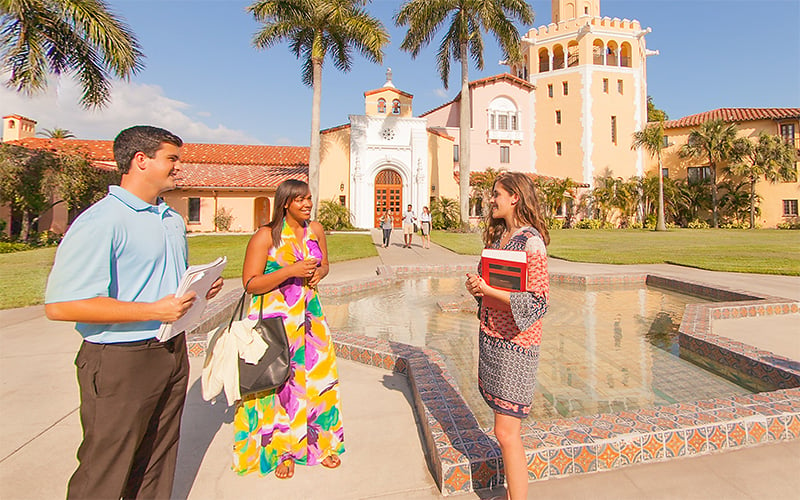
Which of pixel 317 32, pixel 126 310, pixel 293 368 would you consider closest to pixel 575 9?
pixel 317 32

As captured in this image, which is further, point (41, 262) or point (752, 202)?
point (752, 202)

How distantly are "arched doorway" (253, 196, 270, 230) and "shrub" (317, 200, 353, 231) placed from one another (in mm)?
4896

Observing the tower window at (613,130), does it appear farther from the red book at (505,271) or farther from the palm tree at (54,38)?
the red book at (505,271)

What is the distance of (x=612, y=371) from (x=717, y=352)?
1182 millimetres

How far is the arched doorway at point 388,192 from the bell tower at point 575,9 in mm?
23220

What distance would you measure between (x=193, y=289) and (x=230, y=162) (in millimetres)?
31924

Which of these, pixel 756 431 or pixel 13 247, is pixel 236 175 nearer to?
pixel 13 247

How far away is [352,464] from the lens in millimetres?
2629

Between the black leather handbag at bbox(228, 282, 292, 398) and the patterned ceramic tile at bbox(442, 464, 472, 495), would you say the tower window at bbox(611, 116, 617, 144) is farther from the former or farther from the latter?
the black leather handbag at bbox(228, 282, 292, 398)

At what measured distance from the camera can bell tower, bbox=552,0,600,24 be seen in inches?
1491

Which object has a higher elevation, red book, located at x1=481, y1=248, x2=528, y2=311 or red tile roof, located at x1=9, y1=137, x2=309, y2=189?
red tile roof, located at x1=9, y1=137, x2=309, y2=189

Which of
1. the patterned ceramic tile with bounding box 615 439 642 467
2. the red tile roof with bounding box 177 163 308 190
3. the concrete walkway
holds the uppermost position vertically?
the red tile roof with bounding box 177 163 308 190

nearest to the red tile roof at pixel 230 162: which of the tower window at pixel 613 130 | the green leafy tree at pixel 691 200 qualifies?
the tower window at pixel 613 130

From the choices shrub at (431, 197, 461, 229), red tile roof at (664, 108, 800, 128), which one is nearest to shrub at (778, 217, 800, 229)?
red tile roof at (664, 108, 800, 128)
